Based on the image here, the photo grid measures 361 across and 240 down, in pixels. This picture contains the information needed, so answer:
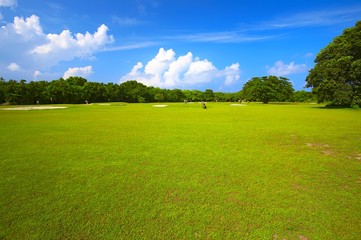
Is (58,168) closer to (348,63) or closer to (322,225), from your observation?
(322,225)

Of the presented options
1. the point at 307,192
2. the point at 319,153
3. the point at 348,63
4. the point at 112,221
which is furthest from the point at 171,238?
the point at 348,63

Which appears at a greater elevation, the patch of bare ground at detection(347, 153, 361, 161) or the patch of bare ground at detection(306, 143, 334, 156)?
the patch of bare ground at detection(306, 143, 334, 156)

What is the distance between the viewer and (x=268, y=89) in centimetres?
7738

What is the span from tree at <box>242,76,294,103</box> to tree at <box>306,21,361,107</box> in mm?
37013

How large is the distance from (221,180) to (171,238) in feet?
9.08

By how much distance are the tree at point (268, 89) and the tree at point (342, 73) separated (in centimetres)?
3701

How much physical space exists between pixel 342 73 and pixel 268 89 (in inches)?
1661

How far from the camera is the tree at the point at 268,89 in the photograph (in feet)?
252

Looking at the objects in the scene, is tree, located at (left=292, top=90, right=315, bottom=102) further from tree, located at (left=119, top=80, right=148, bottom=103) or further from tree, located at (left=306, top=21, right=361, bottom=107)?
tree, located at (left=306, top=21, right=361, bottom=107)

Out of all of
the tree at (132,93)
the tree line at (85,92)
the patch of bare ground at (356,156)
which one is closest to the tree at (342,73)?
the patch of bare ground at (356,156)

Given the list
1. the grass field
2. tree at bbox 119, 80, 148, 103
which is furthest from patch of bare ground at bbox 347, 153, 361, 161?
tree at bbox 119, 80, 148, 103

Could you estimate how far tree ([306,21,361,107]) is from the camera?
34719mm

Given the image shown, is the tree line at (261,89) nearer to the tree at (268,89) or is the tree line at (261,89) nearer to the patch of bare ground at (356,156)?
the tree at (268,89)

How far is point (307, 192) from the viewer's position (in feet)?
18.0
